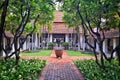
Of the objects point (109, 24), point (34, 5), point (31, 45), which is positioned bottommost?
point (31, 45)

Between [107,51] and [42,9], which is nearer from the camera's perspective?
[42,9]

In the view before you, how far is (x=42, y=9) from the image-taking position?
1545 cm

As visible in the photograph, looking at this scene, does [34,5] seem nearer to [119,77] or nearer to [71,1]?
[71,1]

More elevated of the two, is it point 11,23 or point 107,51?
point 11,23

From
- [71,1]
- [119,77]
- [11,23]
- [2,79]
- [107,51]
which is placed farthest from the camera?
[107,51]

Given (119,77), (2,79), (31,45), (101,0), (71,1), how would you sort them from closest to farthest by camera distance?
(2,79)
(119,77)
(101,0)
(71,1)
(31,45)

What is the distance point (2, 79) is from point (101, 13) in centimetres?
700

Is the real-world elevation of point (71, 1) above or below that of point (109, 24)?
above

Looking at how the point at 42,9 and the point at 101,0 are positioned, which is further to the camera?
the point at 42,9

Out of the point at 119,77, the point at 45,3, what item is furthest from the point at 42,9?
the point at 119,77

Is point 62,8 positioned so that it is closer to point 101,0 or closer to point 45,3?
point 45,3

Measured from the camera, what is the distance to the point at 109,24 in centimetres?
1681

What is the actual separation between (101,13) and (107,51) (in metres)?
17.0

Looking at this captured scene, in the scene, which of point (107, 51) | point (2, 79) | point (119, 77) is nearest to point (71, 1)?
point (119, 77)
